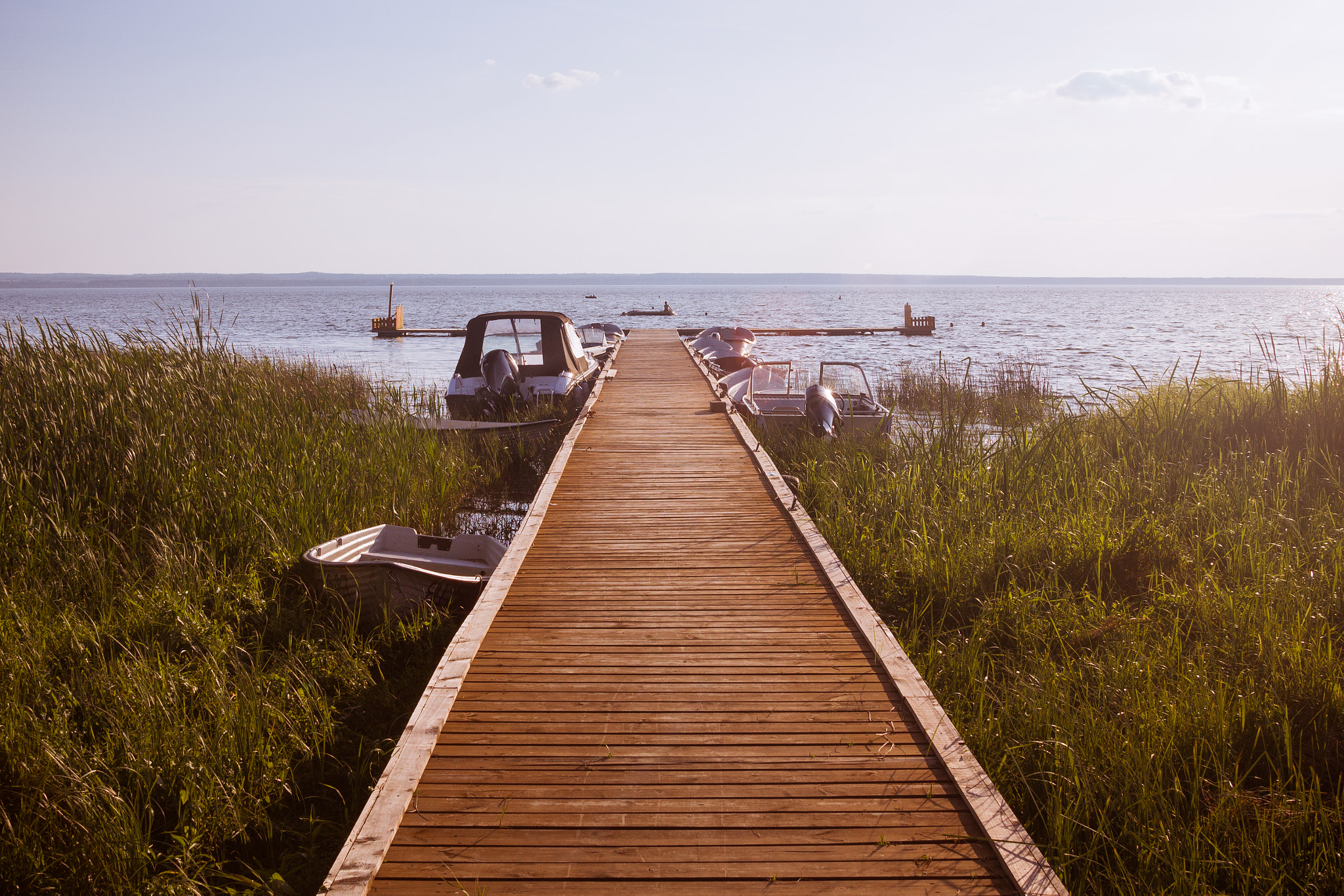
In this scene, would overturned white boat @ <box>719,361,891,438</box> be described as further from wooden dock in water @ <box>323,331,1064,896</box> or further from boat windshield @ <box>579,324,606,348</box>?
boat windshield @ <box>579,324,606,348</box>

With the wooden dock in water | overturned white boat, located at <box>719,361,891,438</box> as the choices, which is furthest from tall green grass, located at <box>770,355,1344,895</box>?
overturned white boat, located at <box>719,361,891,438</box>

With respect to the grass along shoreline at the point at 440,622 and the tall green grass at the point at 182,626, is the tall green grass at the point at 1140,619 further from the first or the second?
the tall green grass at the point at 182,626

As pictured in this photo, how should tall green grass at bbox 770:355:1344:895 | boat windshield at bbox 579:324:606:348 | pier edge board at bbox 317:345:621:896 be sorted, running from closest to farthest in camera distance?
pier edge board at bbox 317:345:621:896 → tall green grass at bbox 770:355:1344:895 → boat windshield at bbox 579:324:606:348

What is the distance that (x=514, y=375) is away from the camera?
12258 millimetres

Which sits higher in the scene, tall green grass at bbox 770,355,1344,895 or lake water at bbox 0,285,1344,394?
lake water at bbox 0,285,1344,394

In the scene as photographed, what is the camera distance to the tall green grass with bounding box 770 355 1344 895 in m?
2.83

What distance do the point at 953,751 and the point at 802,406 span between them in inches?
343

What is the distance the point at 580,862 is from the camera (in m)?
2.42

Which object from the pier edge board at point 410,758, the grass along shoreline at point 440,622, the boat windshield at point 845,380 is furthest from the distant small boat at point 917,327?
the pier edge board at point 410,758

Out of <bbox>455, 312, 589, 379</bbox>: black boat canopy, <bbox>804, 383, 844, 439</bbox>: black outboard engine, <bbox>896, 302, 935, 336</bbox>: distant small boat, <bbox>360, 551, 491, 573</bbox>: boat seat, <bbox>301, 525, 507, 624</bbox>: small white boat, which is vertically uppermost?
<bbox>896, 302, 935, 336</bbox>: distant small boat

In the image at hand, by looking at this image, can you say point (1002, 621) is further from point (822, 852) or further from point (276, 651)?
point (276, 651)

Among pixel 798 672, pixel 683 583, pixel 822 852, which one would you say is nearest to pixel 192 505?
pixel 683 583

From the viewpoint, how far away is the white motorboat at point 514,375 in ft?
38.9

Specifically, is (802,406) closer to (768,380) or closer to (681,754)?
(768,380)
